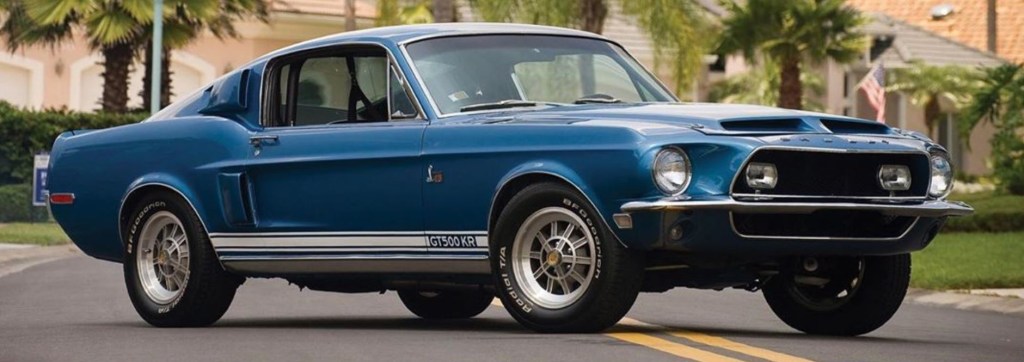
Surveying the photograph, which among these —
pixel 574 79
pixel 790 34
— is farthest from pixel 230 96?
pixel 790 34

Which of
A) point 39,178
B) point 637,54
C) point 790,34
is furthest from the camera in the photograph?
point 637,54

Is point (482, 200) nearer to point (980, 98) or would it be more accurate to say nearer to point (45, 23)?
point (980, 98)

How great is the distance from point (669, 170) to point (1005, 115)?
86.1ft

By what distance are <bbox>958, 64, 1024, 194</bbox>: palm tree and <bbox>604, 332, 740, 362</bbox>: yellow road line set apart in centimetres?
2351

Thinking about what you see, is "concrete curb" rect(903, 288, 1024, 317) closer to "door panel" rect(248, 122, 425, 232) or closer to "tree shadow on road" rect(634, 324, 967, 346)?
"tree shadow on road" rect(634, 324, 967, 346)

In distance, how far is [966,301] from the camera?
638 inches

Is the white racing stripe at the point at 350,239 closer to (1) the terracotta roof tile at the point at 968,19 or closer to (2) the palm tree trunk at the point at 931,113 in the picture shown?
(2) the palm tree trunk at the point at 931,113

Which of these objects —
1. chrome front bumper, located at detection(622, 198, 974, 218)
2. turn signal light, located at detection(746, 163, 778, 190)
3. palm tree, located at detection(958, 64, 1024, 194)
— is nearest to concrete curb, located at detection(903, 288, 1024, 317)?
chrome front bumper, located at detection(622, 198, 974, 218)

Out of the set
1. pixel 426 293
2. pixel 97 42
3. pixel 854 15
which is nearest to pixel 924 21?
pixel 854 15

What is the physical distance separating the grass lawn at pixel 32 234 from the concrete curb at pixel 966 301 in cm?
1318

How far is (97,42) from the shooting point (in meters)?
39.3

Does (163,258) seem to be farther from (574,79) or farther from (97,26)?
(97,26)

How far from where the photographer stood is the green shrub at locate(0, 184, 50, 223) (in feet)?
112

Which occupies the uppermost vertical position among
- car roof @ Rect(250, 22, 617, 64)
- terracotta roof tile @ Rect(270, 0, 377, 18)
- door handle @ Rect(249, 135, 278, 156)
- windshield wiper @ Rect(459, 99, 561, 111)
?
terracotta roof tile @ Rect(270, 0, 377, 18)
